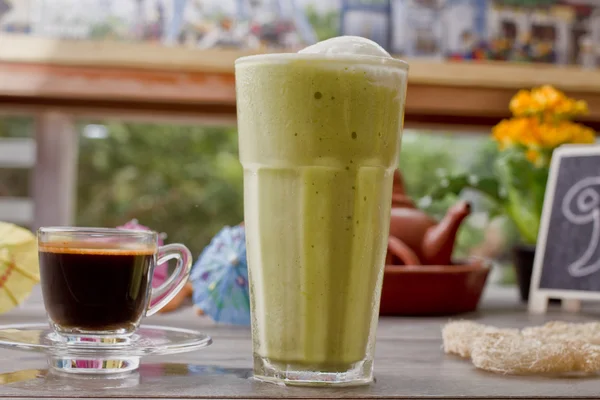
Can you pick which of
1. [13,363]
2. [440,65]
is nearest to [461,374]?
[13,363]

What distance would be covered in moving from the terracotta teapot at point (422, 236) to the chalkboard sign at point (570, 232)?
0.24 metres

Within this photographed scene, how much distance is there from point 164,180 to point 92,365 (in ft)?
6.88

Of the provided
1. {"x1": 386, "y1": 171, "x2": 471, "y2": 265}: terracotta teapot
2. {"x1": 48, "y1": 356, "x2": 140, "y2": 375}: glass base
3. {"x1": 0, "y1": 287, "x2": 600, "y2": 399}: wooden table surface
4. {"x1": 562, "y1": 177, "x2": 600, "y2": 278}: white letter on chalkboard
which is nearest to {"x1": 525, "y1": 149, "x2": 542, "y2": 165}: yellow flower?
{"x1": 562, "y1": 177, "x2": 600, "y2": 278}: white letter on chalkboard

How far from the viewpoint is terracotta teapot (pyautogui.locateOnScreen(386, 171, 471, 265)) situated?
48.2 inches

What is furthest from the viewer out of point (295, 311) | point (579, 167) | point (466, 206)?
point (579, 167)

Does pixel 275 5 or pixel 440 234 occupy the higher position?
pixel 275 5

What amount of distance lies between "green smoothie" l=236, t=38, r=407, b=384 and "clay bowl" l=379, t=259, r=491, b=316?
51cm

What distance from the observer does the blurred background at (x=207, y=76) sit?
1.90m

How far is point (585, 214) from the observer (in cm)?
144

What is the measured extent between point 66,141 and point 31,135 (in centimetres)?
9

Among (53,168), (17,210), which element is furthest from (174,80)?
(17,210)

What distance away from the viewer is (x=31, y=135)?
86.3 inches

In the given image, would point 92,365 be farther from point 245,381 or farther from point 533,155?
point 533,155

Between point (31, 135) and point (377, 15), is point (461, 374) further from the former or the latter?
point (31, 135)
